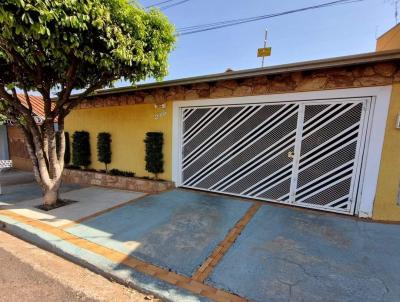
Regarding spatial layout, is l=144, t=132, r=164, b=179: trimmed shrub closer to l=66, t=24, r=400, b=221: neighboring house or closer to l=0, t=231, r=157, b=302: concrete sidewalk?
l=66, t=24, r=400, b=221: neighboring house

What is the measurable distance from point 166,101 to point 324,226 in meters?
4.87

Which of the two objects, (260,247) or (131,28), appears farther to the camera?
(131,28)

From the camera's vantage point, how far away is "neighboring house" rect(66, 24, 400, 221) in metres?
3.79

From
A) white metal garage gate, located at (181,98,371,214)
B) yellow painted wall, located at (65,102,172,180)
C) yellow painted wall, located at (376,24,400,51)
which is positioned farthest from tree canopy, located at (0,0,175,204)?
yellow painted wall, located at (376,24,400,51)

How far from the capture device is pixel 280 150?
189 inches

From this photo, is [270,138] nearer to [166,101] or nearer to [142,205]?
[166,101]

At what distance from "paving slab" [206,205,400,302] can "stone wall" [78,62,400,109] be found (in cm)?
270

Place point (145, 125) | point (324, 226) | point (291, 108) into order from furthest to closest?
point (145, 125), point (291, 108), point (324, 226)

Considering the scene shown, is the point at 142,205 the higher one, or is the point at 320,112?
the point at 320,112

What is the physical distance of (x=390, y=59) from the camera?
3.31m

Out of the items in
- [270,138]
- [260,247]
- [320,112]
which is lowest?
[260,247]

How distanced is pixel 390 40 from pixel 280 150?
234 inches

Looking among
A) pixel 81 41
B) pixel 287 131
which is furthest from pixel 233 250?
pixel 81 41

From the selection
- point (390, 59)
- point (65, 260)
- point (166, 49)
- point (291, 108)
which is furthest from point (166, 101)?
point (390, 59)
